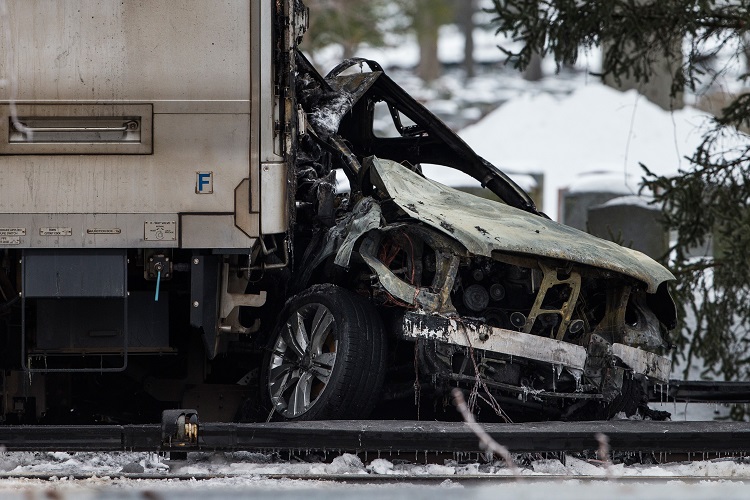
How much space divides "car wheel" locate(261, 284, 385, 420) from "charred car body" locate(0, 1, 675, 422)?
1cm

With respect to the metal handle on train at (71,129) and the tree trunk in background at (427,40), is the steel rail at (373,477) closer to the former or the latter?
the metal handle on train at (71,129)

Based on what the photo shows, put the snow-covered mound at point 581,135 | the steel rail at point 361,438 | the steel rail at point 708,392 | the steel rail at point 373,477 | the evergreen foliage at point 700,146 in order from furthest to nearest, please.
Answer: the snow-covered mound at point 581,135
the evergreen foliage at point 700,146
the steel rail at point 708,392
the steel rail at point 361,438
the steel rail at point 373,477

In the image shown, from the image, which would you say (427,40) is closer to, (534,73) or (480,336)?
(534,73)

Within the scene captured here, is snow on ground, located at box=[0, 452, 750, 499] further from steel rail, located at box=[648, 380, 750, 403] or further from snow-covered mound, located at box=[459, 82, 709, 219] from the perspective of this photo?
snow-covered mound, located at box=[459, 82, 709, 219]

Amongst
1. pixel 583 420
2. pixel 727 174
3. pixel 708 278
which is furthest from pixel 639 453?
pixel 708 278

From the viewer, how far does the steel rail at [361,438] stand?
258 inches

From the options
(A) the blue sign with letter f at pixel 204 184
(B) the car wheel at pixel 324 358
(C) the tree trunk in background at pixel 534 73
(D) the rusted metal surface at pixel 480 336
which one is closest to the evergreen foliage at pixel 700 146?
(D) the rusted metal surface at pixel 480 336

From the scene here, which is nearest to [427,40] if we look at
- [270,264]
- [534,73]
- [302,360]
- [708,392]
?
[534,73]

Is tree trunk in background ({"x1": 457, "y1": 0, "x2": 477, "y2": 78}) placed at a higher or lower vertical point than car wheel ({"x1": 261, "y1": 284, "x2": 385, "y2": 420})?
higher

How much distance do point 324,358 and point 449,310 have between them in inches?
34.6

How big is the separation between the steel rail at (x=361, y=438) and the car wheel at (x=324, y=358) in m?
0.47

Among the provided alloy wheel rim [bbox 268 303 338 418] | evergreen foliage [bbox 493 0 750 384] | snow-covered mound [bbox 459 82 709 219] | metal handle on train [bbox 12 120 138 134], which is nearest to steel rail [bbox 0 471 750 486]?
alloy wheel rim [bbox 268 303 338 418]

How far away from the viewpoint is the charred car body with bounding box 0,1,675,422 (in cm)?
695

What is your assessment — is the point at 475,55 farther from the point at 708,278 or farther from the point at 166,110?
the point at 166,110
